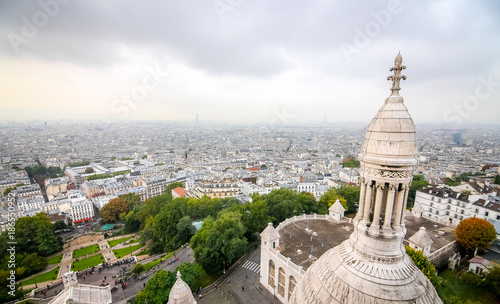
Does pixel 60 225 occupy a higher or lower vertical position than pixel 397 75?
lower

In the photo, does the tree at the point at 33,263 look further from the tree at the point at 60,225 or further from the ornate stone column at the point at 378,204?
the ornate stone column at the point at 378,204

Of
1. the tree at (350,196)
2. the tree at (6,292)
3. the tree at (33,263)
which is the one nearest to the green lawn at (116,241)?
the tree at (33,263)

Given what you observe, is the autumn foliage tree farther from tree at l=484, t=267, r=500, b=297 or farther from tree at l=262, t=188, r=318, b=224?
tree at l=262, t=188, r=318, b=224

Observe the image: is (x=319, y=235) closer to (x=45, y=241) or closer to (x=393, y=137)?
(x=393, y=137)

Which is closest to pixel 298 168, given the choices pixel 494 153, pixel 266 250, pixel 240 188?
pixel 240 188

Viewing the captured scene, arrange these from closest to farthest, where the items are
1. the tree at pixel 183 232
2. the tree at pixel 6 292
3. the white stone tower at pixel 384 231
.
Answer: the white stone tower at pixel 384 231
the tree at pixel 6 292
the tree at pixel 183 232

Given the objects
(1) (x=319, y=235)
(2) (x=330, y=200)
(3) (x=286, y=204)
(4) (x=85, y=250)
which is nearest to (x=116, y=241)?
(4) (x=85, y=250)

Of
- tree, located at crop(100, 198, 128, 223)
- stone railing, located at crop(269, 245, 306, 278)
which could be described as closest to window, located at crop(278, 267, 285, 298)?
stone railing, located at crop(269, 245, 306, 278)

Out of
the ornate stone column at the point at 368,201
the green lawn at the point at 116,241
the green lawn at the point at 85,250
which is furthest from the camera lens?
the green lawn at the point at 116,241

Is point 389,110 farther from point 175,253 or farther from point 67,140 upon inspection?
point 67,140
